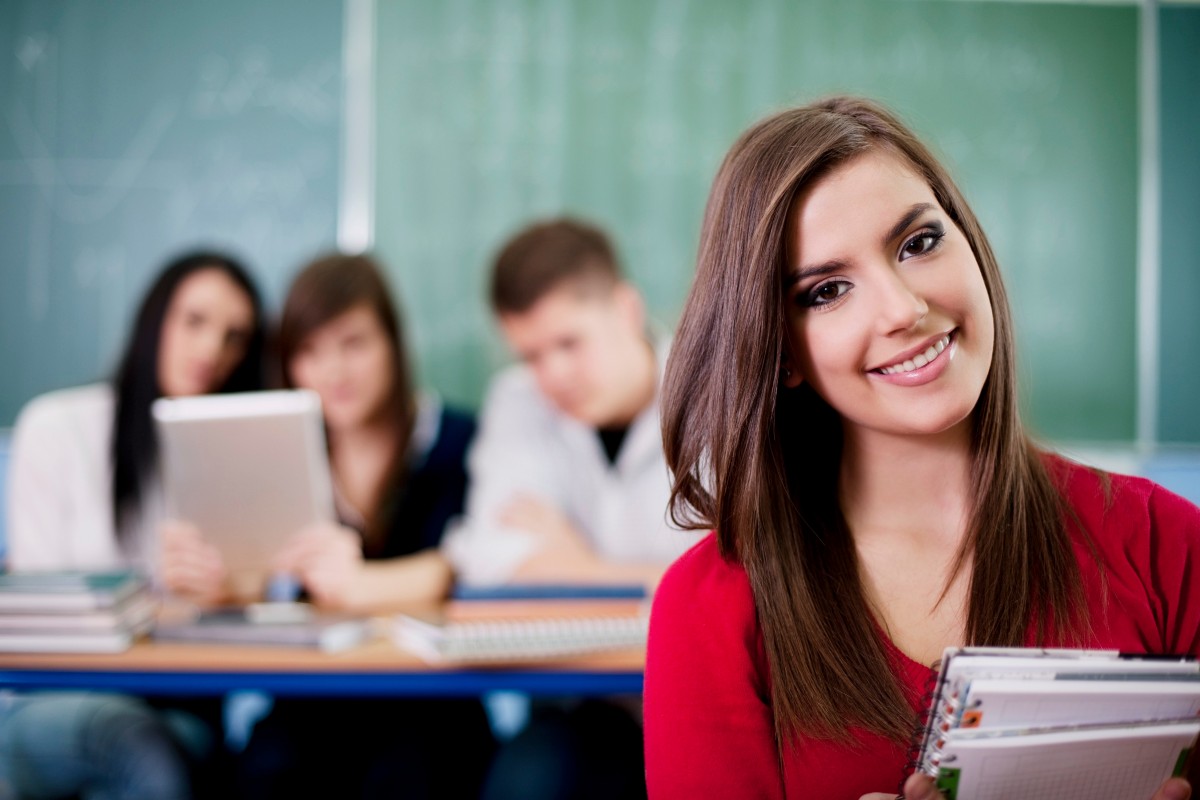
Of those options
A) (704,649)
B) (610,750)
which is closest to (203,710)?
(610,750)

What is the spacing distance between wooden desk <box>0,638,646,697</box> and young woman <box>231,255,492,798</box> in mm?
425

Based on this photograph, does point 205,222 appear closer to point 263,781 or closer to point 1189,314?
point 263,781

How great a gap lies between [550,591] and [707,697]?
1122mm

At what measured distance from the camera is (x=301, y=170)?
3383 mm

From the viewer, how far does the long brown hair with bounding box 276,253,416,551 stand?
2.36 metres

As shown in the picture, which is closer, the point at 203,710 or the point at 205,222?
the point at 203,710

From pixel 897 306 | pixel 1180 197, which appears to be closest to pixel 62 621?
pixel 897 306

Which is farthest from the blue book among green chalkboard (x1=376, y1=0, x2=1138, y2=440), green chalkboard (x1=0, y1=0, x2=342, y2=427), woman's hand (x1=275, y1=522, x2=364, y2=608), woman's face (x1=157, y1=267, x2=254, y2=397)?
green chalkboard (x1=0, y1=0, x2=342, y2=427)

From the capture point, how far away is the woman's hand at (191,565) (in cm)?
199

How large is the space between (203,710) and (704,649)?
1579 millimetres

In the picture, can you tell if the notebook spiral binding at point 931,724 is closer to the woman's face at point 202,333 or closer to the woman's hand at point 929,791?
the woman's hand at point 929,791

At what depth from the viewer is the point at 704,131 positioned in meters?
3.44

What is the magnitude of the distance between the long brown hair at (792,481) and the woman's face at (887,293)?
0.10ft

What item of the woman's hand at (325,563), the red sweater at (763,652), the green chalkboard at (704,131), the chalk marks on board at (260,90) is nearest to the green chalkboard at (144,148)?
the chalk marks on board at (260,90)
